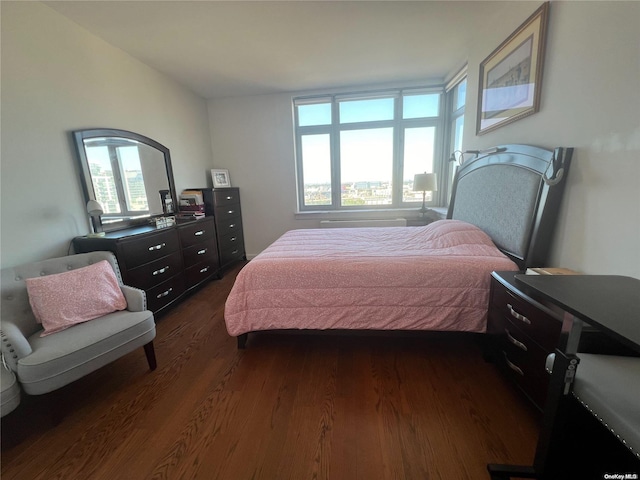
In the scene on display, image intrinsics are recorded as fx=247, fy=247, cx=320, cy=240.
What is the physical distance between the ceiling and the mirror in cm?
90

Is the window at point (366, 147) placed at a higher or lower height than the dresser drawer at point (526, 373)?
higher

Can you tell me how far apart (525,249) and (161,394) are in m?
2.50

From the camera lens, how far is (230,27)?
7.17 ft

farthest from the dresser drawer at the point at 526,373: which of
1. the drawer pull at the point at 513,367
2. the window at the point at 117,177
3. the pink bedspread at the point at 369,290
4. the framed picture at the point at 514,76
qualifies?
the window at the point at 117,177

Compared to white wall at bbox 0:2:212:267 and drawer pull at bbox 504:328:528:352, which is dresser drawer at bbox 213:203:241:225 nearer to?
white wall at bbox 0:2:212:267

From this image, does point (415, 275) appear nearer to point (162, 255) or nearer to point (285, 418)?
point (285, 418)

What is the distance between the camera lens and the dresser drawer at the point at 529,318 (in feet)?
3.63

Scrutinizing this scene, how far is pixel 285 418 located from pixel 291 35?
3.08 meters

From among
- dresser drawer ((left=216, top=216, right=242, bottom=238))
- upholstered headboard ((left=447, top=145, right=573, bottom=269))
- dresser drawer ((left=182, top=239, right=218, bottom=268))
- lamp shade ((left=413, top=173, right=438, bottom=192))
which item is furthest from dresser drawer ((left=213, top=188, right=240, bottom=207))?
upholstered headboard ((left=447, top=145, right=573, bottom=269))

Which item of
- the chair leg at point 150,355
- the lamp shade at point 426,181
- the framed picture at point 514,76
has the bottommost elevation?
the chair leg at point 150,355

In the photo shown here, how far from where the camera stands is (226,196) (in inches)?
147

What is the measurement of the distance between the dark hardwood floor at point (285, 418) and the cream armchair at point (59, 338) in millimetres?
276

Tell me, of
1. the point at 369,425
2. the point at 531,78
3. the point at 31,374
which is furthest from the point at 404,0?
the point at 31,374

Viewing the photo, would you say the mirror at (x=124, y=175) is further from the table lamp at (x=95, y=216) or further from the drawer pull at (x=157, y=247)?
the drawer pull at (x=157, y=247)
